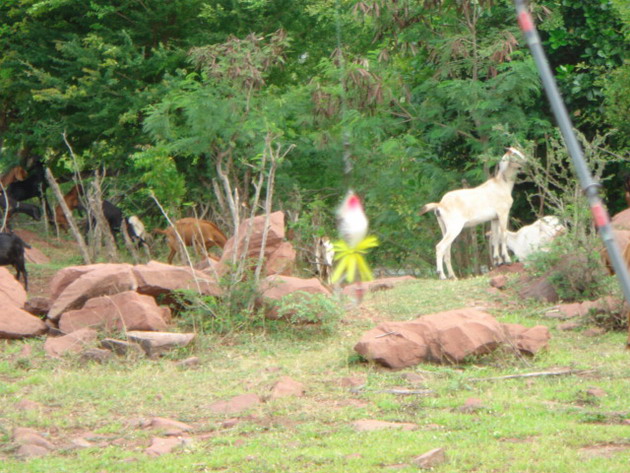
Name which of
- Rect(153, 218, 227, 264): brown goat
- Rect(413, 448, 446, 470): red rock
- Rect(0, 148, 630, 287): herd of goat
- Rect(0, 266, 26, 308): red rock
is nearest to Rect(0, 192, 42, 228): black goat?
Rect(0, 148, 630, 287): herd of goat

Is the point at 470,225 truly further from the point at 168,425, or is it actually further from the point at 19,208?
the point at 19,208

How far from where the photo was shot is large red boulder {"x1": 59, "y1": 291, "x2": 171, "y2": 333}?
1050cm

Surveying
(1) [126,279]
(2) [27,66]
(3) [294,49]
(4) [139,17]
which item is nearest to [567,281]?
(1) [126,279]

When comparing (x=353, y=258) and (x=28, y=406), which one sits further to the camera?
(x=28, y=406)

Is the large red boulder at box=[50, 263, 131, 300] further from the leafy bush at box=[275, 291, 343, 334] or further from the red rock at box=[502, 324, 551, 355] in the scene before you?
the red rock at box=[502, 324, 551, 355]

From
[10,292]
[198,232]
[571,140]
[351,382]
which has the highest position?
[571,140]

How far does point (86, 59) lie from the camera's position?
18172 mm

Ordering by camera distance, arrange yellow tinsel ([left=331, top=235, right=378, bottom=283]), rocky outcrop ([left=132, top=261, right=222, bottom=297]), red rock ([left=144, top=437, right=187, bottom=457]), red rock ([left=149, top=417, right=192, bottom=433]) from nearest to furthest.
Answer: yellow tinsel ([left=331, top=235, right=378, bottom=283]) < red rock ([left=144, top=437, right=187, bottom=457]) < red rock ([left=149, top=417, right=192, bottom=433]) < rocky outcrop ([left=132, top=261, right=222, bottom=297])

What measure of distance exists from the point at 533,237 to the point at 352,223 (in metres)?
11.4

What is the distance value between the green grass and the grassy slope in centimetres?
1

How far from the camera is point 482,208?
48.3 ft

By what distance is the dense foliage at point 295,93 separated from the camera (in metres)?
14.7

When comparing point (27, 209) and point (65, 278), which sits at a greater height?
point (27, 209)

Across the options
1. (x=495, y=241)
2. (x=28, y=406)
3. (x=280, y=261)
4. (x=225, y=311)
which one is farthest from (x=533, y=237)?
(x=28, y=406)
